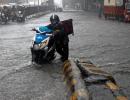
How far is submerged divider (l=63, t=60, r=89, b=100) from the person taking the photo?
7.58 meters

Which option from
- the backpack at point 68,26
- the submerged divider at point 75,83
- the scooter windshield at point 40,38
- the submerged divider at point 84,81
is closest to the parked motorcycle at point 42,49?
the scooter windshield at point 40,38

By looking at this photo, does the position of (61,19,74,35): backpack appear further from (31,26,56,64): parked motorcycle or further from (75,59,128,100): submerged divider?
(75,59,128,100): submerged divider

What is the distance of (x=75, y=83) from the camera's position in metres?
8.66

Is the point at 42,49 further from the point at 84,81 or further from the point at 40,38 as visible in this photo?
the point at 84,81

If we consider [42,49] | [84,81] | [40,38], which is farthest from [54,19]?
[84,81]

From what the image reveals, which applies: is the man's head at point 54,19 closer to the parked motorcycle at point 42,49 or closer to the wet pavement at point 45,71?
the parked motorcycle at point 42,49

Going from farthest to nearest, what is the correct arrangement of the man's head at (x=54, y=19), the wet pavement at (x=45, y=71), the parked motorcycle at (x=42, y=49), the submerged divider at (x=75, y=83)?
the man's head at (x=54, y=19), the parked motorcycle at (x=42, y=49), the wet pavement at (x=45, y=71), the submerged divider at (x=75, y=83)

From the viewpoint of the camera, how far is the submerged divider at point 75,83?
7577mm

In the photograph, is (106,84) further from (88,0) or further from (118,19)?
(88,0)

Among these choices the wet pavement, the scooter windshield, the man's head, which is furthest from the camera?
the man's head

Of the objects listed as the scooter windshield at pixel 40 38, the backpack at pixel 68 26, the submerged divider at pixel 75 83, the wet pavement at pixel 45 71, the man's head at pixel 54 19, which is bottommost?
the wet pavement at pixel 45 71

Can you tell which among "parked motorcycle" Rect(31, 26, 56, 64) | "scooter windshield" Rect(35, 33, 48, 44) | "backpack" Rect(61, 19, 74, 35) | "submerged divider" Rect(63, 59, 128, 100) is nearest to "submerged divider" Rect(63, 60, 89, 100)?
"submerged divider" Rect(63, 59, 128, 100)

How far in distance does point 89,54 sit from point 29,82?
523 centimetres

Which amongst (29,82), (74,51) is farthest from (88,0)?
(29,82)
